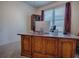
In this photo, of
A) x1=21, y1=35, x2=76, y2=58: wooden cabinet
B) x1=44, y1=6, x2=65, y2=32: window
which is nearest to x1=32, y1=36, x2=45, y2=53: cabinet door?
x1=21, y1=35, x2=76, y2=58: wooden cabinet

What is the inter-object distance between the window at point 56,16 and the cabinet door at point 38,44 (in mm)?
2998

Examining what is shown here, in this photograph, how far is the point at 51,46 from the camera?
11.0ft

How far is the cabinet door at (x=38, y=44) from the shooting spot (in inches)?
137

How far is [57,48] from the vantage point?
327 centimetres

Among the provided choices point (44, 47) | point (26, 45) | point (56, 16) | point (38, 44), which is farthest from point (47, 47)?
point (56, 16)

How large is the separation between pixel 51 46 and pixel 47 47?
15cm

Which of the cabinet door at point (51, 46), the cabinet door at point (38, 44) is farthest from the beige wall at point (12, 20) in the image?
the cabinet door at point (51, 46)

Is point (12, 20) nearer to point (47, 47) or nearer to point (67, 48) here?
point (47, 47)

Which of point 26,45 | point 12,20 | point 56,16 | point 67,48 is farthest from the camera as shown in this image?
point 56,16

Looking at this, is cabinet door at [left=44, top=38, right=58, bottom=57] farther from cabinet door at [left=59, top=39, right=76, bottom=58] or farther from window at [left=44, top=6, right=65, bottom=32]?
window at [left=44, top=6, right=65, bottom=32]

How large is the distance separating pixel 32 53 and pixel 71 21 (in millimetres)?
2626

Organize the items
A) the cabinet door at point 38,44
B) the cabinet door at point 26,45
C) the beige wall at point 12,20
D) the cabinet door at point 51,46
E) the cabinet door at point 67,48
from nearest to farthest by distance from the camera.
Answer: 1. the cabinet door at point 67,48
2. the cabinet door at point 51,46
3. the cabinet door at point 38,44
4. the cabinet door at point 26,45
5. the beige wall at point 12,20

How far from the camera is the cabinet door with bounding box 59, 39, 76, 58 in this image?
312 cm

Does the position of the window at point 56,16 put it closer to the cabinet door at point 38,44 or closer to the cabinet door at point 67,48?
the cabinet door at point 38,44
